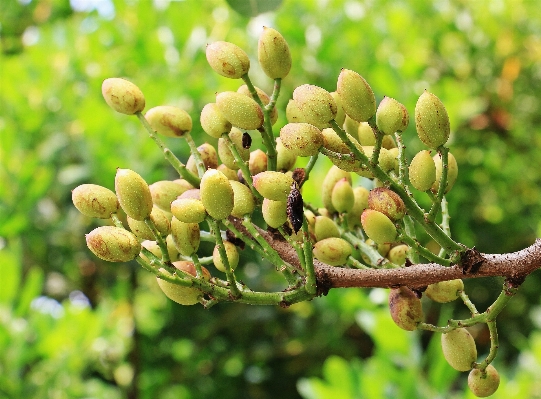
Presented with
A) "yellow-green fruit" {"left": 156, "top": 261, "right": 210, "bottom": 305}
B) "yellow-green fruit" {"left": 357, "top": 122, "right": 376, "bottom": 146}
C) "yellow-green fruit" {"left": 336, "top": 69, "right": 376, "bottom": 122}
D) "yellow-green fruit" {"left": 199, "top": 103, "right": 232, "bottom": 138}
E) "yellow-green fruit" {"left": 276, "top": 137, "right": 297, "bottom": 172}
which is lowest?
"yellow-green fruit" {"left": 156, "top": 261, "right": 210, "bottom": 305}

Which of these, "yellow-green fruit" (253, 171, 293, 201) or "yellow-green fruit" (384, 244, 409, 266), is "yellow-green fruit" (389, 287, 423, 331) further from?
"yellow-green fruit" (253, 171, 293, 201)

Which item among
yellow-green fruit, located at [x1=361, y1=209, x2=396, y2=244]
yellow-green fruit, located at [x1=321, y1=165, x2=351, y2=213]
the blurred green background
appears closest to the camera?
yellow-green fruit, located at [x1=361, y1=209, x2=396, y2=244]

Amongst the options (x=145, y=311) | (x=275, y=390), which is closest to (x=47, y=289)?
(x=145, y=311)

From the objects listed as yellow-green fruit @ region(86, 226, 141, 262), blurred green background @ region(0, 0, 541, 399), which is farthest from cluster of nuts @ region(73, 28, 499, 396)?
blurred green background @ region(0, 0, 541, 399)

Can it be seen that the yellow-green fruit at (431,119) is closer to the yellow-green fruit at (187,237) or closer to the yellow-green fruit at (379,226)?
the yellow-green fruit at (379,226)

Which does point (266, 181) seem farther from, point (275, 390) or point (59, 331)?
point (275, 390)

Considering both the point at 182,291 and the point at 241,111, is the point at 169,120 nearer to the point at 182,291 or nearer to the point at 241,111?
the point at 241,111
